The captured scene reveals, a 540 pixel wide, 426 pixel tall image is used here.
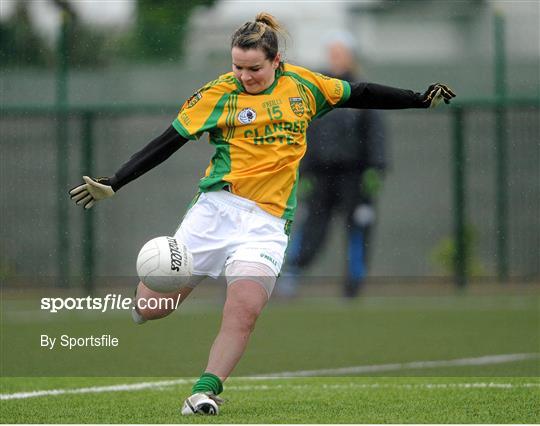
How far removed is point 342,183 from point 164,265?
5.90 m

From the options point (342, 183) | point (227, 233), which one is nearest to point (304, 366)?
point (227, 233)

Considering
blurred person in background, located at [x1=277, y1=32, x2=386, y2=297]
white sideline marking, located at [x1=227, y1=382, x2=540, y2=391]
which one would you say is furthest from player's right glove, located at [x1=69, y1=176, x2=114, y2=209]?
blurred person in background, located at [x1=277, y1=32, x2=386, y2=297]

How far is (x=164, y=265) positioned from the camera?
16.9 ft

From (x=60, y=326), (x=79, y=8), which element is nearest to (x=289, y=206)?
(x=60, y=326)

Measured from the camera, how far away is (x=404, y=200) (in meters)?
11.8

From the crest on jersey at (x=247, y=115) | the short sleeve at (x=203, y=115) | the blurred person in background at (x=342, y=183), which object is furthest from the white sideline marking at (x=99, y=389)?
the blurred person in background at (x=342, y=183)

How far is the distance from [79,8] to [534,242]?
179 inches

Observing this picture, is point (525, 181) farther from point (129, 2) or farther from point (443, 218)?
point (129, 2)

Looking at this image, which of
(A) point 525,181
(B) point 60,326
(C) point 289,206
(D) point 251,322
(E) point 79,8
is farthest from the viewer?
(A) point 525,181

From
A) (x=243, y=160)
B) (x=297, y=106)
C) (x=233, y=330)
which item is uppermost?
(x=297, y=106)

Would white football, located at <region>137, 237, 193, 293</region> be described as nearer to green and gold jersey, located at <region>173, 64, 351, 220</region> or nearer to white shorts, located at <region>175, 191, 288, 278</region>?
white shorts, located at <region>175, 191, 288, 278</region>

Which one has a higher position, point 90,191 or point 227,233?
point 90,191

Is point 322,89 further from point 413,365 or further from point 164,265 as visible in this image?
point 413,365

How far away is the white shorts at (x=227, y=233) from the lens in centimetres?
532
